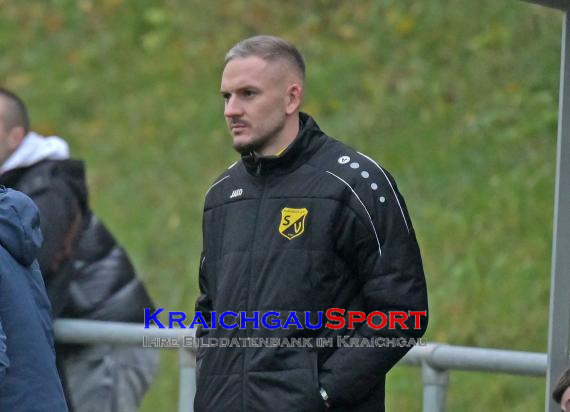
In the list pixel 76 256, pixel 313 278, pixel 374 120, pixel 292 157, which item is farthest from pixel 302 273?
pixel 374 120

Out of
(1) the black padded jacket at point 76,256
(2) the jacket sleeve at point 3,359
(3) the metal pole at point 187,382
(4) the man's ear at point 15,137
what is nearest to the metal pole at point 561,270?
(2) the jacket sleeve at point 3,359

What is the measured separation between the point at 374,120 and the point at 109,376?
16.2ft

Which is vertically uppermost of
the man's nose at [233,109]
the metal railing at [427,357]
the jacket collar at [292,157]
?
the man's nose at [233,109]

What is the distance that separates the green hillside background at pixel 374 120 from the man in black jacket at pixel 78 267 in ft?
8.78

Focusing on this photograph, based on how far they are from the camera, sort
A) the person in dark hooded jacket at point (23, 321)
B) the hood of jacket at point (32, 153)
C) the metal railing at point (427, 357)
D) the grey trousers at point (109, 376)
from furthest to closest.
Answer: the grey trousers at point (109, 376) → the hood of jacket at point (32, 153) → the metal railing at point (427, 357) → the person in dark hooded jacket at point (23, 321)

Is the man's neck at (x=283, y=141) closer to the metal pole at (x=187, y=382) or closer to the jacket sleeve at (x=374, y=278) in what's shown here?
the jacket sleeve at (x=374, y=278)

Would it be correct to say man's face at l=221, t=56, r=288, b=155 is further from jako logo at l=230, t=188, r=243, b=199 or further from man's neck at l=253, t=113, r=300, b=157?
jako logo at l=230, t=188, r=243, b=199

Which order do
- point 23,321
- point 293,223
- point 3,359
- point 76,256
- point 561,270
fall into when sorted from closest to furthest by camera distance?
point 3,359, point 23,321, point 293,223, point 561,270, point 76,256

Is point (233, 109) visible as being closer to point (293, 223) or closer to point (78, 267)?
point (293, 223)

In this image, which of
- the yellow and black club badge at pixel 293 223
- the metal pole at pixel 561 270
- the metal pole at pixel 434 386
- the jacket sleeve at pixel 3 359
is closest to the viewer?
the jacket sleeve at pixel 3 359

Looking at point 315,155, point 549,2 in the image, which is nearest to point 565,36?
point 549,2

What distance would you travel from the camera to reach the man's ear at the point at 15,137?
21.1ft

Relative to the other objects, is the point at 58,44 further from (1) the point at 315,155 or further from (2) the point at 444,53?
(1) the point at 315,155

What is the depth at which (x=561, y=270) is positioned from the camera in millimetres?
4676
